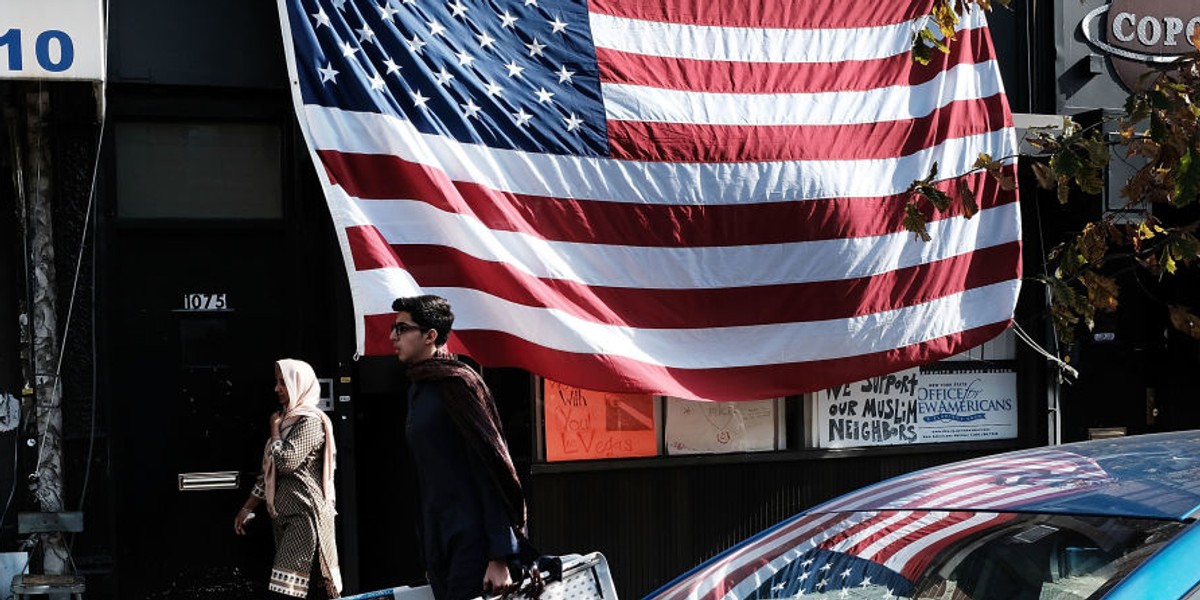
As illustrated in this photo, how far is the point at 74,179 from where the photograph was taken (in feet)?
23.0

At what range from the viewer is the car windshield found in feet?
8.72

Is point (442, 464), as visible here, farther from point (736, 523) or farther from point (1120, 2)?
point (1120, 2)

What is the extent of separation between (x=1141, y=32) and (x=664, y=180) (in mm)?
4253

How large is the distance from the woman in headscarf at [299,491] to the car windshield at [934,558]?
3.34m

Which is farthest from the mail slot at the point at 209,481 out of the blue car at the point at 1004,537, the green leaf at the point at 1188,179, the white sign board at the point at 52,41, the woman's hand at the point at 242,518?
the green leaf at the point at 1188,179

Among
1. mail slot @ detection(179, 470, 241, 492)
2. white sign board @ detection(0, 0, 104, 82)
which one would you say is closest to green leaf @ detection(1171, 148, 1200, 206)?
white sign board @ detection(0, 0, 104, 82)

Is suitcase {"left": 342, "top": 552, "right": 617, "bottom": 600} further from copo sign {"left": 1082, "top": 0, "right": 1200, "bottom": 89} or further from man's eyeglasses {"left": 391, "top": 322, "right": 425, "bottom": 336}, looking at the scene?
copo sign {"left": 1082, "top": 0, "right": 1200, "bottom": 89}

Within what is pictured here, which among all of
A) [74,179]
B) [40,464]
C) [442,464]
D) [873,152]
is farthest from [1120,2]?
[40,464]

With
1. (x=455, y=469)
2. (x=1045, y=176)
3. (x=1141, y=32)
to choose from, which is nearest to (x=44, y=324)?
(x=455, y=469)

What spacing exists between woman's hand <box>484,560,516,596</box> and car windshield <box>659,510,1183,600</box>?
1.23 metres

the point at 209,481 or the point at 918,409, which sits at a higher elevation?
the point at 918,409

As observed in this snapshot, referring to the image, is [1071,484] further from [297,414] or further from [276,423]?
[276,423]

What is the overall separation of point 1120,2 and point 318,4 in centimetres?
594

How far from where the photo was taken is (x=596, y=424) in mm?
7656
